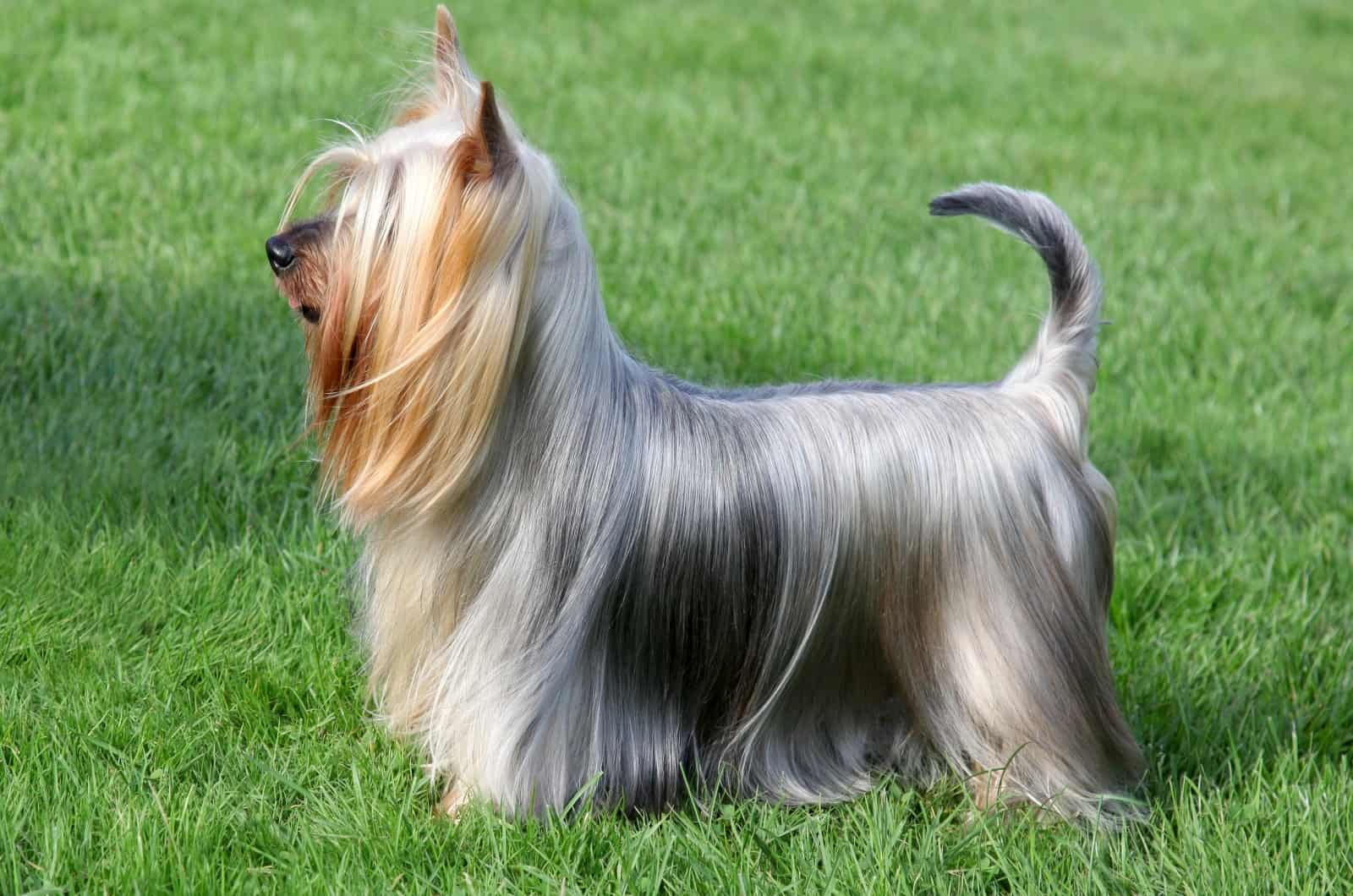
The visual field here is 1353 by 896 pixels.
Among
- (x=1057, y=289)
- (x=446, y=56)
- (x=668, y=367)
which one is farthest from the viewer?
(x=668, y=367)

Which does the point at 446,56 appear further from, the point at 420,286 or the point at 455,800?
the point at 455,800

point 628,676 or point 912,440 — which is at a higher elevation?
point 912,440

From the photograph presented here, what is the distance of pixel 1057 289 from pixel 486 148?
1.49m

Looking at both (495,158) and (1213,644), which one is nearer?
(495,158)

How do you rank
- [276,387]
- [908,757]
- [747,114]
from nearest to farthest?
[908,757] < [276,387] < [747,114]

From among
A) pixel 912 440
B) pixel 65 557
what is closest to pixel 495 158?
pixel 912 440

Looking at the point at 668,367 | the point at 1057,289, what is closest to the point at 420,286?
the point at 1057,289

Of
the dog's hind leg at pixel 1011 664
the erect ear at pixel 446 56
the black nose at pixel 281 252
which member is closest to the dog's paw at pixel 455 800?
the dog's hind leg at pixel 1011 664

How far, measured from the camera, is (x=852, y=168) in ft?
27.5

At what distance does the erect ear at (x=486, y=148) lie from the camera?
8.88 ft

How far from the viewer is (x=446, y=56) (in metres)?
3.09

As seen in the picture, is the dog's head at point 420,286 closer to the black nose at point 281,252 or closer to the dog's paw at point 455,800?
the black nose at point 281,252

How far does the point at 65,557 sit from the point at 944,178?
571cm

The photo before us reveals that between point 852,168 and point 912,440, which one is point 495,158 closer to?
point 912,440
